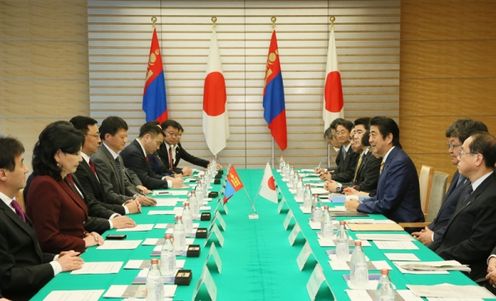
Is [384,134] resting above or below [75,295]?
above

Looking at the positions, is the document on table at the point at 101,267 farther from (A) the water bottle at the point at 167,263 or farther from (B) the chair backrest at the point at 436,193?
(B) the chair backrest at the point at 436,193

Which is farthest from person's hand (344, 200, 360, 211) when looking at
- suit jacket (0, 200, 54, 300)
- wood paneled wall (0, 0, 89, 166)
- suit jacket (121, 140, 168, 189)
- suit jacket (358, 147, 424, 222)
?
wood paneled wall (0, 0, 89, 166)

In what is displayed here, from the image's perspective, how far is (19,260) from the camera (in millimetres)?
2773

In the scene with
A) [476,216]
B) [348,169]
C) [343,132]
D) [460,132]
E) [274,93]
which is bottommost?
[348,169]

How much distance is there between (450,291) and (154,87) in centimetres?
671

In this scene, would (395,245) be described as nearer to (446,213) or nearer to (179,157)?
(446,213)

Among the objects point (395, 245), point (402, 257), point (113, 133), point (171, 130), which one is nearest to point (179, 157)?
point (171, 130)

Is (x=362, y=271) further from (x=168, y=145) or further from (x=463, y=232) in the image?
(x=168, y=145)

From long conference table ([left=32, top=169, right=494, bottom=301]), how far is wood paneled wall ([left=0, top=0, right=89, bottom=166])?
5.44 metres

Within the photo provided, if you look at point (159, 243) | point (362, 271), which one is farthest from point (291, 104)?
point (362, 271)

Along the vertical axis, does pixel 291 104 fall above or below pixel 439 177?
above

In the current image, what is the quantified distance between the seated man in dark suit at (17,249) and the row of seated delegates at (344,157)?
407cm

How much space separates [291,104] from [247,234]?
5561 millimetres

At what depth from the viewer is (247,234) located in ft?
11.3
